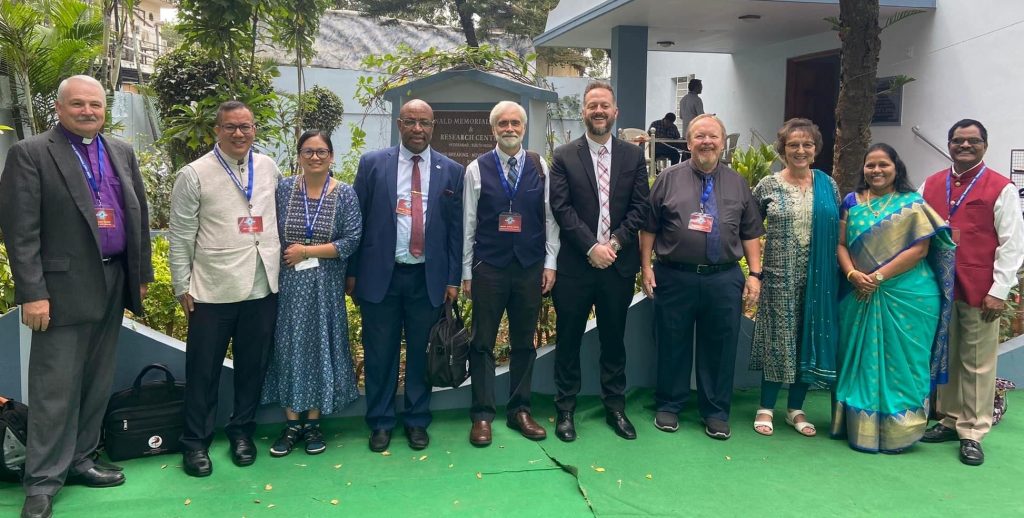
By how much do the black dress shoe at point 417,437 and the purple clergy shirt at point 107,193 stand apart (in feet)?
5.45

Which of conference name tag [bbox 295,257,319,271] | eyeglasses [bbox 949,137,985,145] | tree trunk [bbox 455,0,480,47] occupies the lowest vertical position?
conference name tag [bbox 295,257,319,271]

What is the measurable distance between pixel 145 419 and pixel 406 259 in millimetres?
1496

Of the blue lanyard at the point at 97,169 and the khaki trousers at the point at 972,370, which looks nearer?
the blue lanyard at the point at 97,169

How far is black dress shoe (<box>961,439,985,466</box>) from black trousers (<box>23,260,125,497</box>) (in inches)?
165

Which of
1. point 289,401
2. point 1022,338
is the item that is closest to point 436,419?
point 289,401

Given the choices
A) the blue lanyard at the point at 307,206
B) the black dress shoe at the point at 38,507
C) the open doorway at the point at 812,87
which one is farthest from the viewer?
the open doorway at the point at 812,87

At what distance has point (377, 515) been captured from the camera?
3223mm

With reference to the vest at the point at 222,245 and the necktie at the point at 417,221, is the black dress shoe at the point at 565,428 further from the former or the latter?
the vest at the point at 222,245

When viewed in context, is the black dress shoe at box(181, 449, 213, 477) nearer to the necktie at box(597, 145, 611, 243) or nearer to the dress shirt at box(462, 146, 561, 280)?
the dress shirt at box(462, 146, 561, 280)

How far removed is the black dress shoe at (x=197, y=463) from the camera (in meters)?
3.58

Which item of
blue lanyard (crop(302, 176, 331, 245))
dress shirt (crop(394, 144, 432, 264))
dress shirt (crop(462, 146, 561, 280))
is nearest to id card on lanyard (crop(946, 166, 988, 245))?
dress shirt (crop(462, 146, 561, 280))

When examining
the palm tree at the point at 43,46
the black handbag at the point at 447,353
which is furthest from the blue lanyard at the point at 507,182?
the palm tree at the point at 43,46

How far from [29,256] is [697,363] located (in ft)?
10.8

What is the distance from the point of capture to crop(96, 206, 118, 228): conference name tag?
333 centimetres
